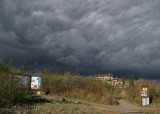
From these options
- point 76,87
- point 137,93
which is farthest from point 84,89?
point 137,93

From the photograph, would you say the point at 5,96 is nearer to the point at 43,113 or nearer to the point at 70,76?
the point at 43,113

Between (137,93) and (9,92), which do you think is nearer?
(9,92)

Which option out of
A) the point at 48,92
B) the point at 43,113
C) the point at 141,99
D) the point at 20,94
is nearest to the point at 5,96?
the point at 20,94

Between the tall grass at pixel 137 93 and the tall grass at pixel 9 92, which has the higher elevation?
the tall grass at pixel 9 92

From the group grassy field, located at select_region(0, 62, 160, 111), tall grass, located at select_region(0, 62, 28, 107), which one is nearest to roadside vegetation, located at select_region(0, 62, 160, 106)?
grassy field, located at select_region(0, 62, 160, 111)

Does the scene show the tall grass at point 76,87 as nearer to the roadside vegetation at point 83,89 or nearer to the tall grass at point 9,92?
the roadside vegetation at point 83,89

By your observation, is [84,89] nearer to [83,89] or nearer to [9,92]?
[83,89]

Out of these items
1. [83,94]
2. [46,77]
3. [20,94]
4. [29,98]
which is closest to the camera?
[20,94]

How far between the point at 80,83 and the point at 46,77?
12.4 feet

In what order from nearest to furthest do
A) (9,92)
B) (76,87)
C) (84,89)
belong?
(9,92) → (84,89) → (76,87)


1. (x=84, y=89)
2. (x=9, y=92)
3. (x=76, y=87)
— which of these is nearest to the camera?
(x=9, y=92)

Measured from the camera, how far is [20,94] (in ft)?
31.2

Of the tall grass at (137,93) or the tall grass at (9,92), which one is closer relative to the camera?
the tall grass at (9,92)

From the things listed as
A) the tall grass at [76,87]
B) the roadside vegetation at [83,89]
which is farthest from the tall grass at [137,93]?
the tall grass at [76,87]
